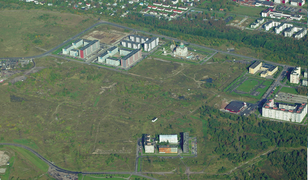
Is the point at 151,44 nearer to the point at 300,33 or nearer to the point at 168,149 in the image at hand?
the point at 300,33

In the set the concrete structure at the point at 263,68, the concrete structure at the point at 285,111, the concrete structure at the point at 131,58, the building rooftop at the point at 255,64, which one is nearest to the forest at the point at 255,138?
the concrete structure at the point at 285,111

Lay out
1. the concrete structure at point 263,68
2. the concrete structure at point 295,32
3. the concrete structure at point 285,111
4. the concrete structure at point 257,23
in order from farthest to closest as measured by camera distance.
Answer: the concrete structure at point 257,23
the concrete structure at point 295,32
the concrete structure at point 263,68
the concrete structure at point 285,111

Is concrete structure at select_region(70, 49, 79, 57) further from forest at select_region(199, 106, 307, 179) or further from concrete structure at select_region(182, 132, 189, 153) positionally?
concrete structure at select_region(182, 132, 189, 153)

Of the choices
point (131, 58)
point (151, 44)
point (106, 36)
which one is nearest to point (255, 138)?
point (131, 58)

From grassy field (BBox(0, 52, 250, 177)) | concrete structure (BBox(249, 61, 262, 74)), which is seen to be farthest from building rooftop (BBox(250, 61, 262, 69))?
grassy field (BBox(0, 52, 250, 177))

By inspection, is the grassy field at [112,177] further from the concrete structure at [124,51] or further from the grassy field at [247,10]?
the grassy field at [247,10]
